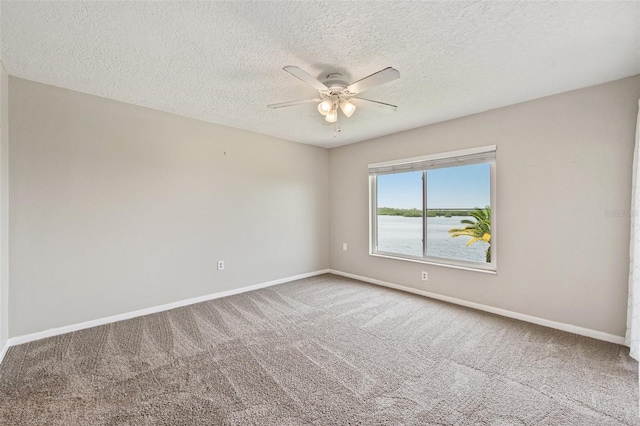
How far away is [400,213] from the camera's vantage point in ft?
14.1

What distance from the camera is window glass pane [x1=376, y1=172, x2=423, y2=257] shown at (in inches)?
159

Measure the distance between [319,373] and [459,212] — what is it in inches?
108

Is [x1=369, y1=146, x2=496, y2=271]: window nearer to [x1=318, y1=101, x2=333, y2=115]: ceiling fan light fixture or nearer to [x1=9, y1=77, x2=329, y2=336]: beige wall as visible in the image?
[x1=9, y1=77, x2=329, y2=336]: beige wall

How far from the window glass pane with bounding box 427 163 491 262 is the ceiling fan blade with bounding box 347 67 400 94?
6.85 feet

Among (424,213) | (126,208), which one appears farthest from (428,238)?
(126,208)

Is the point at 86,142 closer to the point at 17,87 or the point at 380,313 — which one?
the point at 17,87

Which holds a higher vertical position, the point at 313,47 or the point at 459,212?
the point at 313,47

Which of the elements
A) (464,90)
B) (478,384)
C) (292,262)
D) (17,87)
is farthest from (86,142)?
(478,384)

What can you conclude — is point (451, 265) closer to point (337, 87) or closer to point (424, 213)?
point (424, 213)

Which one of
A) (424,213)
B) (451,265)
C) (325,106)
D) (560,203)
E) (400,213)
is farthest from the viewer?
(400,213)

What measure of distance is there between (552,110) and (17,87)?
16.8ft

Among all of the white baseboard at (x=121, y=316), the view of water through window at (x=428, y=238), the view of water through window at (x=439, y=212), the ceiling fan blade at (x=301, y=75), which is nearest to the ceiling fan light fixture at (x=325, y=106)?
the ceiling fan blade at (x=301, y=75)

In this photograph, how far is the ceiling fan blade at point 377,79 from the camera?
1.85 metres

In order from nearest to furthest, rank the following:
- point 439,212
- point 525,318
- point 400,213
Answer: point 525,318 < point 439,212 < point 400,213
